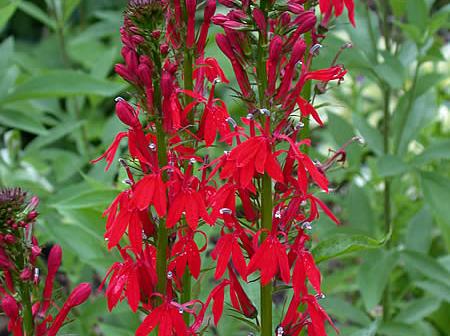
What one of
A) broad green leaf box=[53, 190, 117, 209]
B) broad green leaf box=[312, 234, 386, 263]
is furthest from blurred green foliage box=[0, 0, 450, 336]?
broad green leaf box=[312, 234, 386, 263]

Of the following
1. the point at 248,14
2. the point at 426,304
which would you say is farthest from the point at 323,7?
the point at 426,304

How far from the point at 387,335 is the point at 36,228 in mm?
1252

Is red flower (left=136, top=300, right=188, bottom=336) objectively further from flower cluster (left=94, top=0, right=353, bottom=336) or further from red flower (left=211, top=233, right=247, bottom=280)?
red flower (left=211, top=233, right=247, bottom=280)

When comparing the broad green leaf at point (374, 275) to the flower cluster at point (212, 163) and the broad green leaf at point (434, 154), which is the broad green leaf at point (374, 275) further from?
the flower cluster at point (212, 163)

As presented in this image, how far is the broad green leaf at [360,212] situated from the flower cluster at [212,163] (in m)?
1.26

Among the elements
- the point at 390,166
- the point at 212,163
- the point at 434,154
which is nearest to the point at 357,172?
the point at 390,166

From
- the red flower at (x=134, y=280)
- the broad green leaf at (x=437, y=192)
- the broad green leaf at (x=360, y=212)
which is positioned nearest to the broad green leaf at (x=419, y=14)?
the broad green leaf at (x=437, y=192)

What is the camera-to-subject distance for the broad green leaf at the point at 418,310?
2670mm

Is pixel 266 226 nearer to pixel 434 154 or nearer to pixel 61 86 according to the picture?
pixel 434 154

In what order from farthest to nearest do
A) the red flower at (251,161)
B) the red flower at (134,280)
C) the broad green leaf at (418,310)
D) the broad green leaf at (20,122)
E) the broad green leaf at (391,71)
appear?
the broad green leaf at (20,122) < the broad green leaf at (418,310) < the broad green leaf at (391,71) < the red flower at (134,280) < the red flower at (251,161)

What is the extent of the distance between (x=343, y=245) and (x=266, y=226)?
0.29 meters

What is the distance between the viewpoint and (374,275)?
2557 mm

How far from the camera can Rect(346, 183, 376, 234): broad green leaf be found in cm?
283

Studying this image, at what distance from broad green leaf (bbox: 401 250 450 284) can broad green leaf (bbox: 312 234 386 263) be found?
85 cm
